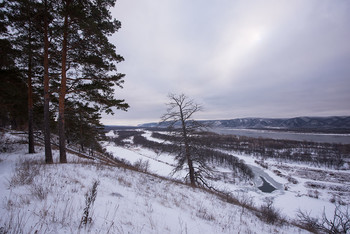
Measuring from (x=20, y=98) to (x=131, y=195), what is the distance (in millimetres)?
13089

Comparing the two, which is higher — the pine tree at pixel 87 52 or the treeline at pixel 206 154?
the pine tree at pixel 87 52

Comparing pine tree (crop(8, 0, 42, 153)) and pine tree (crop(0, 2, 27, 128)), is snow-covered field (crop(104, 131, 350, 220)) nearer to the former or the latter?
pine tree (crop(0, 2, 27, 128))

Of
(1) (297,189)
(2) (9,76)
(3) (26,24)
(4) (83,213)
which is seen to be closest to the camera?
(4) (83,213)

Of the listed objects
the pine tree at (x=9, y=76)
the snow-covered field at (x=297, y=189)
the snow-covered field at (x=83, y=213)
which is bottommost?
the snow-covered field at (x=297, y=189)

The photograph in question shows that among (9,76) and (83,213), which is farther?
(9,76)

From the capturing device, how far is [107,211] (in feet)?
9.69

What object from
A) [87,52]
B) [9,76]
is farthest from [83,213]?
[9,76]

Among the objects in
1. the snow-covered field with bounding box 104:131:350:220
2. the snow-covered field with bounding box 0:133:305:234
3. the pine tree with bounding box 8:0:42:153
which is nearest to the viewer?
the snow-covered field with bounding box 0:133:305:234

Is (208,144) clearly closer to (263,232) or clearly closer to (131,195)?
(263,232)

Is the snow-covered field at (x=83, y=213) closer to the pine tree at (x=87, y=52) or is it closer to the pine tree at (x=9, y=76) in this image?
the pine tree at (x=87, y=52)

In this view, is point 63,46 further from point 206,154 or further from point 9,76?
point 206,154

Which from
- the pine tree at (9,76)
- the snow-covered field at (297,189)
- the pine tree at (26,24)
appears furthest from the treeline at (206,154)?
the pine tree at (9,76)

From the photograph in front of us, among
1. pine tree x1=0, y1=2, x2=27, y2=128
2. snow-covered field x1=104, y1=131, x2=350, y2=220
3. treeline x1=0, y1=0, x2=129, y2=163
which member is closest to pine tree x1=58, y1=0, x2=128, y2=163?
treeline x1=0, y1=0, x2=129, y2=163

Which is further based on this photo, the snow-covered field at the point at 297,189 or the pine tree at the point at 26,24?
the snow-covered field at the point at 297,189
